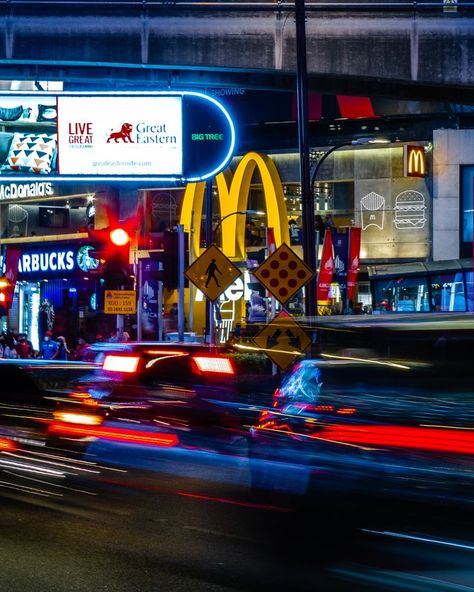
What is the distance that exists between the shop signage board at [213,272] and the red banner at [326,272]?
16.3m

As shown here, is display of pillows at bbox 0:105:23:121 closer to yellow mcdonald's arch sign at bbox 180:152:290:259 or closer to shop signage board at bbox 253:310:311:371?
shop signage board at bbox 253:310:311:371

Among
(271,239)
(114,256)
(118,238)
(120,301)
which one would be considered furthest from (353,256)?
(118,238)

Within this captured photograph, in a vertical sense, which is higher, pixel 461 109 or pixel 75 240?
pixel 461 109

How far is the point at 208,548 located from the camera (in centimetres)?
871

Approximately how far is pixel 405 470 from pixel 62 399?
23.2 feet

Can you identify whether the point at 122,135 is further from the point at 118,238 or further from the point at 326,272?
the point at 326,272

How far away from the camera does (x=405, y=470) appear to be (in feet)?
20.3

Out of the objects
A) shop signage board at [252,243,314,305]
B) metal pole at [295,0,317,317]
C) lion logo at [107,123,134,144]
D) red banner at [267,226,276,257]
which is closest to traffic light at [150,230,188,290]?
lion logo at [107,123,134,144]

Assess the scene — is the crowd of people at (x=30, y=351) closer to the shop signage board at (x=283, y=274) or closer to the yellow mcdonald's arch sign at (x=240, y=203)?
the yellow mcdonald's arch sign at (x=240, y=203)

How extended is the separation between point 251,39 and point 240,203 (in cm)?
2087

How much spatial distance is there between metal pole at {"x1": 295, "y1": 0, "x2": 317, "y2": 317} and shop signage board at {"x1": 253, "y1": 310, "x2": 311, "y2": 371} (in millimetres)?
8027

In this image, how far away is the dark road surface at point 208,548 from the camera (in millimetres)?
6336

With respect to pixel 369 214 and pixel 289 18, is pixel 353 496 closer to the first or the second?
pixel 289 18

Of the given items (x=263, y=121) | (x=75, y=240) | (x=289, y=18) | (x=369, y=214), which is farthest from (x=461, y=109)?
(x=289, y=18)
